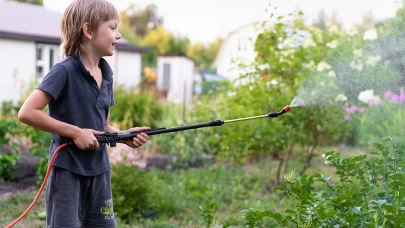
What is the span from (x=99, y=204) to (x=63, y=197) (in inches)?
8.3

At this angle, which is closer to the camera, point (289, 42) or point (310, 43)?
point (289, 42)

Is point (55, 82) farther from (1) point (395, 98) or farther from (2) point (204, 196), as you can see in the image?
(1) point (395, 98)

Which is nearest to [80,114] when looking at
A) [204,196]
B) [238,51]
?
[204,196]

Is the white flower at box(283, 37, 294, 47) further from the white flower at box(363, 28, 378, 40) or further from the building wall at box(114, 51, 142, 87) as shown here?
the building wall at box(114, 51, 142, 87)

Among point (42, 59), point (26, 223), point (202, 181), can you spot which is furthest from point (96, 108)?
point (42, 59)

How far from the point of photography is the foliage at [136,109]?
9.51 meters

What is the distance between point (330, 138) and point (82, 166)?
3.86 meters

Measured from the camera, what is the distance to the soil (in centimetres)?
470

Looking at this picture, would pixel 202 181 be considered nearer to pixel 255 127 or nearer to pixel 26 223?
pixel 255 127

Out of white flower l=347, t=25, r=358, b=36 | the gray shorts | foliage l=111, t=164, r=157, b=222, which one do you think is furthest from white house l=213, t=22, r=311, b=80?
the gray shorts

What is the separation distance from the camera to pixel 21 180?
203 inches

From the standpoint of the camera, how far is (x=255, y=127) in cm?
536

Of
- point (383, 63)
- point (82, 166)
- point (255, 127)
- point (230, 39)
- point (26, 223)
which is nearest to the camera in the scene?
point (82, 166)

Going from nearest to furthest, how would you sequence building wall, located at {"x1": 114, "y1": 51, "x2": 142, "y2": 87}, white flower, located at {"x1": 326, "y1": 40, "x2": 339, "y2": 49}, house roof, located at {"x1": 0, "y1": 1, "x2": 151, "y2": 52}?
1. white flower, located at {"x1": 326, "y1": 40, "x2": 339, "y2": 49}
2. house roof, located at {"x1": 0, "y1": 1, "x2": 151, "y2": 52}
3. building wall, located at {"x1": 114, "y1": 51, "x2": 142, "y2": 87}
